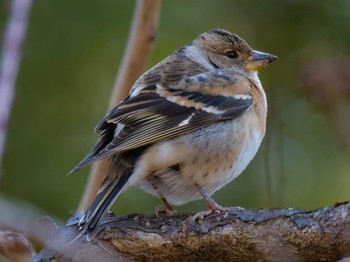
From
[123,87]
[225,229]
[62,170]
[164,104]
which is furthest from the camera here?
[62,170]

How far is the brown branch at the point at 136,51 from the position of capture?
195 inches

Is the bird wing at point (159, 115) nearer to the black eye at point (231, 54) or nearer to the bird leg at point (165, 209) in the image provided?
the bird leg at point (165, 209)

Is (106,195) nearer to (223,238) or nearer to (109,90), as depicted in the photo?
(223,238)

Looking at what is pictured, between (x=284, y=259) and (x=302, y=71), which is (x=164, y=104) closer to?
(x=302, y=71)

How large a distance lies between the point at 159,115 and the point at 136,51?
0.70 meters

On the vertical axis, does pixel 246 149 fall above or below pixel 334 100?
below

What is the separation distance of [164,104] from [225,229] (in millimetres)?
1006

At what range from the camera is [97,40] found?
7016 mm

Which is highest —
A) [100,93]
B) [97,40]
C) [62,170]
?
[97,40]

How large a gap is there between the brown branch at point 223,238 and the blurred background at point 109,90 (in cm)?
235

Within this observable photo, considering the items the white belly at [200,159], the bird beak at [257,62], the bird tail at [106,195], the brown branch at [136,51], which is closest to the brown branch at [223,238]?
the bird tail at [106,195]

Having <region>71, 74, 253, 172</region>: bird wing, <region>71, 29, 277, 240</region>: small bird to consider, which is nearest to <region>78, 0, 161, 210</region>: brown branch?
<region>71, 29, 277, 240</region>: small bird

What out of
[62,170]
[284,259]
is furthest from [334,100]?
[62,170]

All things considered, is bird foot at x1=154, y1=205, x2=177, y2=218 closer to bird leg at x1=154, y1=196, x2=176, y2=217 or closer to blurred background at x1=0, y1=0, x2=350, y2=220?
bird leg at x1=154, y1=196, x2=176, y2=217
